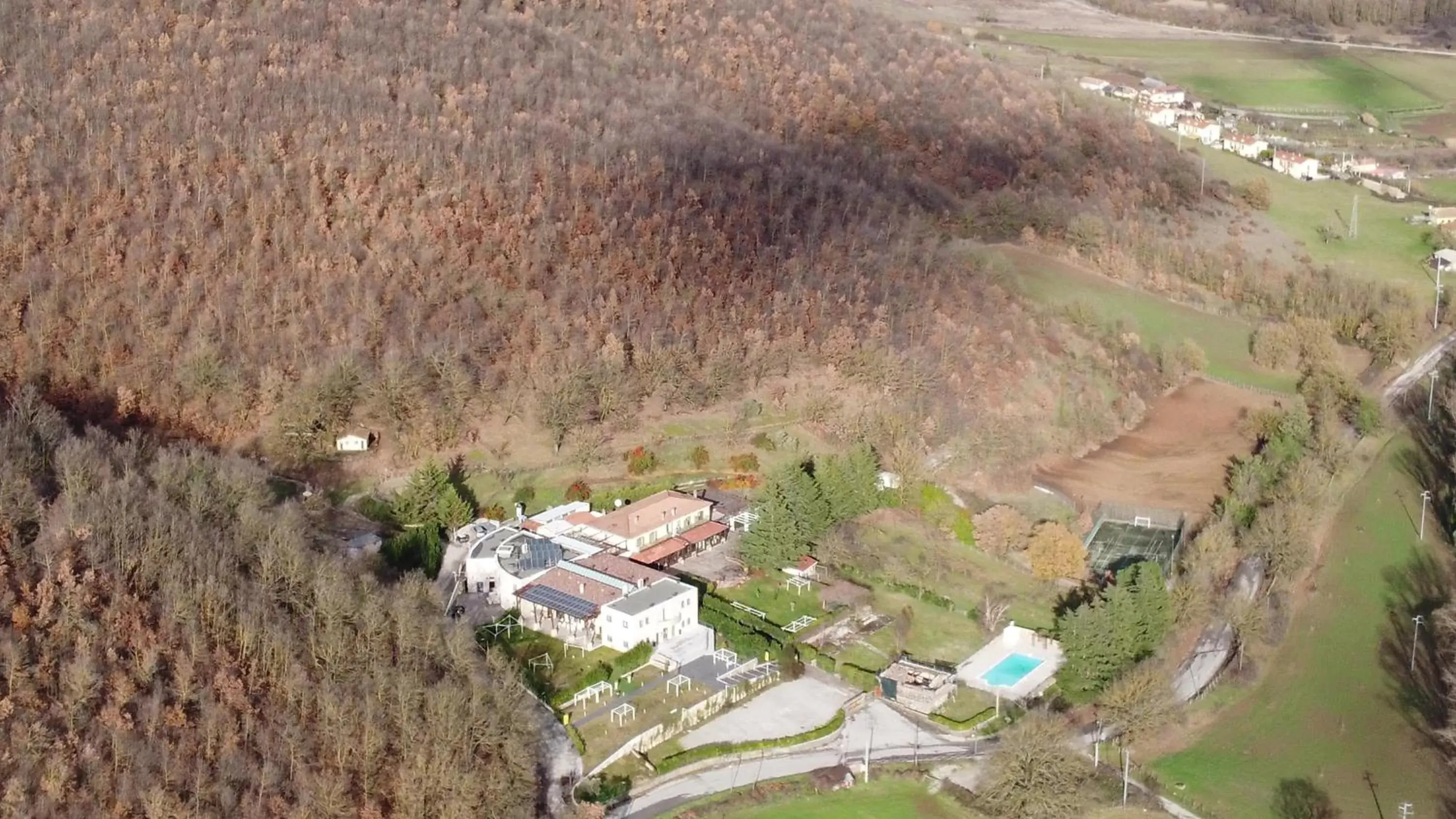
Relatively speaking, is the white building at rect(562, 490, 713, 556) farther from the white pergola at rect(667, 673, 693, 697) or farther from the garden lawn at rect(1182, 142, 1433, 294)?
the garden lawn at rect(1182, 142, 1433, 294)

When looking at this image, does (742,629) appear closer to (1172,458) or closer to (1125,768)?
(1125,768)

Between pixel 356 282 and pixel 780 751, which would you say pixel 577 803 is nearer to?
pixel 780 751

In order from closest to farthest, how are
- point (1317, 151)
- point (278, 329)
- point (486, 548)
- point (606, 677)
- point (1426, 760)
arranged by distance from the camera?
point (1426, 760)
point (606, 677)
point (486, 548)
point (278, 329)
point (1317, 151)

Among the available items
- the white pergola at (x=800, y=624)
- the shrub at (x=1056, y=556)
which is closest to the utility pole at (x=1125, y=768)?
the shrub at (x=1056, y=556)

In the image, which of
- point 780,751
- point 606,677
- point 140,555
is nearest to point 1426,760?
point 780,751

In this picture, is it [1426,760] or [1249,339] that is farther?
[1249,339]

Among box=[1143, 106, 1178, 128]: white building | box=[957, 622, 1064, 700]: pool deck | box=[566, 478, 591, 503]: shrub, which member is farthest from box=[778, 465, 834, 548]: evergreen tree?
box=[1143, 106, 1178, 128]: white building
